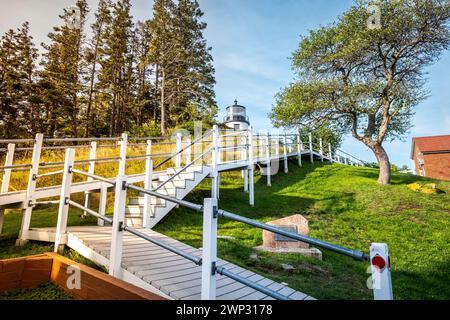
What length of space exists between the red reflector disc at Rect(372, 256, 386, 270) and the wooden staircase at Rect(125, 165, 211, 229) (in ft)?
17.0

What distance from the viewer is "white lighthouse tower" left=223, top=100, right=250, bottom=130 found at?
118 feet

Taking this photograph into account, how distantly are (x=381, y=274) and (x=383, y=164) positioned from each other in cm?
1363

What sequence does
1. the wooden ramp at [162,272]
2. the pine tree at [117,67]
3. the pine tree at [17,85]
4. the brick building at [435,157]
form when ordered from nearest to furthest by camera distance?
the wooden ramp at [162,272]
the pine tree at [17,85]
the pine tree at [117,67]
the brick building at [435,157]

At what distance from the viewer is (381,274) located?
1.44 m

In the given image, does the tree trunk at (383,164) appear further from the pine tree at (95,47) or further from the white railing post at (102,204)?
the pine tree at (95,47)

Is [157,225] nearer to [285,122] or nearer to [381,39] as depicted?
[285,122]

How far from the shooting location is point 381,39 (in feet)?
41.6

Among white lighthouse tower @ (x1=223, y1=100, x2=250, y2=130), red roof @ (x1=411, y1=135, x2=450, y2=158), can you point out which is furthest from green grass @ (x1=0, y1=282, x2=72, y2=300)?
red roof @ (x1=411, y1=135, x2=450, y2=158)

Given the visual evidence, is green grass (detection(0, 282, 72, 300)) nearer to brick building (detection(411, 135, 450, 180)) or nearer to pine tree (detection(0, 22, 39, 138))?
pine tree (detection(0, 22, 39, 138))

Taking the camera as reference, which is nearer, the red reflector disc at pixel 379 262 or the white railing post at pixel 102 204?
the red reflector disc at pixel 379 262

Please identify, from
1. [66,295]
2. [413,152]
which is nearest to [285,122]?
[66,295]

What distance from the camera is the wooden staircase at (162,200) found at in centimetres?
617

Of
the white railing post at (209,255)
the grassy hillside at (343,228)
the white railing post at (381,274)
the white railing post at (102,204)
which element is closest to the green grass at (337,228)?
the grassy hillside at (343,228)
